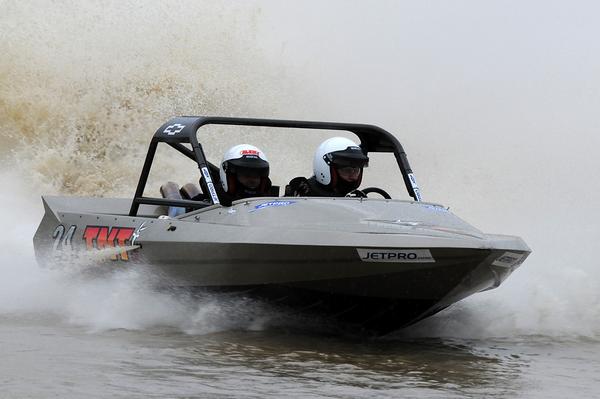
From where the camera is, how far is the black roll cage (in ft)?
31.5

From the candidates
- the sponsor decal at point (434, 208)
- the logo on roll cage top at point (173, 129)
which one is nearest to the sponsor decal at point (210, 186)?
the logo on roll cage top at point (173, 129)

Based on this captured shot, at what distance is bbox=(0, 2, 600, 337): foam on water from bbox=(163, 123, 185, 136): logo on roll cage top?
1450 millimetres

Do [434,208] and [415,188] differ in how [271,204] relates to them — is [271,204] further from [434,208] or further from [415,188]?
[415,188]

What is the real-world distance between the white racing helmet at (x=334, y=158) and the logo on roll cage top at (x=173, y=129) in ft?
4.25

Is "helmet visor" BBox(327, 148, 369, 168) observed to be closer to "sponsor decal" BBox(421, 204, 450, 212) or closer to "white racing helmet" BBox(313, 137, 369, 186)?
"white racing helmet" BBox(313, 137, 369, 186)

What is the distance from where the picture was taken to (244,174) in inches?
383

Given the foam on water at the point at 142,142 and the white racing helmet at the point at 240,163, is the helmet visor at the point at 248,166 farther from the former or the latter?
the foam on water at the point at 142,142

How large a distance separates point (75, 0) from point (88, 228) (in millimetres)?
13148

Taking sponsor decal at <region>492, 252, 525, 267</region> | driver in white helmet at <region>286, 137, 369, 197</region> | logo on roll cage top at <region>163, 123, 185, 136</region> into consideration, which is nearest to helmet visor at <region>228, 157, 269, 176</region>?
driver in white helmet at <region>286, 137, 369, 197</region>

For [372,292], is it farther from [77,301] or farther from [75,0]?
[75,0]

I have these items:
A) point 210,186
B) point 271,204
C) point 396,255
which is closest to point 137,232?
point 210,186

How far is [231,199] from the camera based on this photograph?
977cm

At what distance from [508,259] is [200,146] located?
3120mm

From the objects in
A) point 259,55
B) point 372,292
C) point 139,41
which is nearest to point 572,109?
point 259,55
